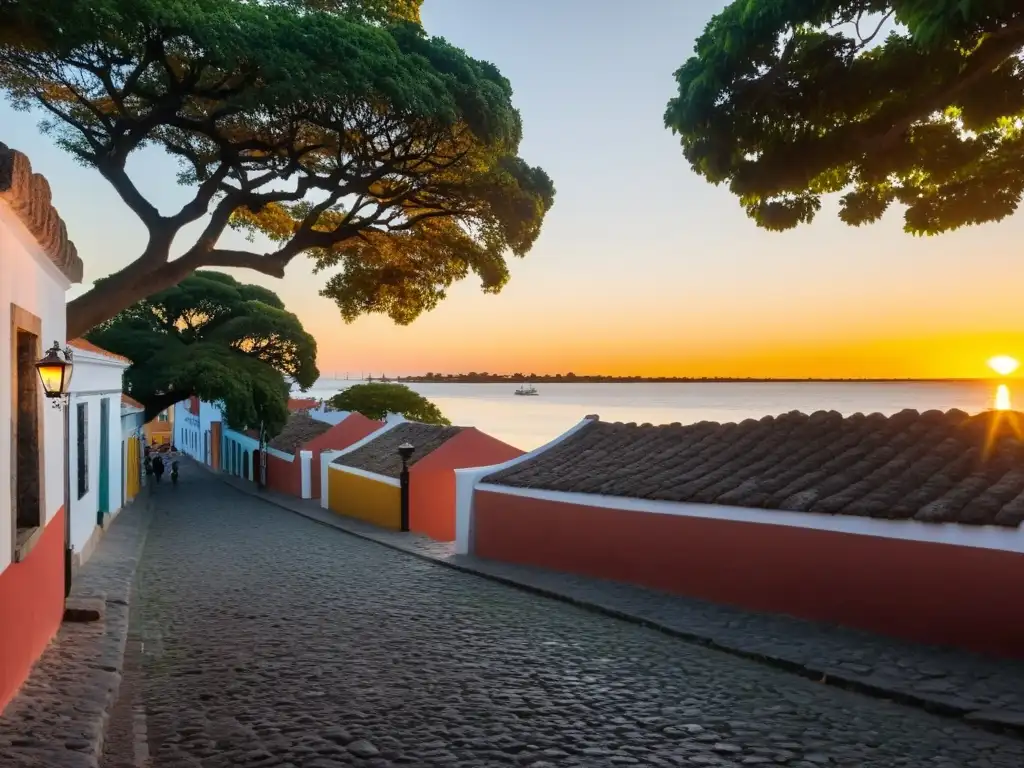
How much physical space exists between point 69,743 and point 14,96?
1124cm

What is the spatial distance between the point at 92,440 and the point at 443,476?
771 cm

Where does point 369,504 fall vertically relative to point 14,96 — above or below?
below

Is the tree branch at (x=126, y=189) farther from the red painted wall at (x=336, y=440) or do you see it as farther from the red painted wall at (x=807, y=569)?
the red painted wall at (x=336, y=440)

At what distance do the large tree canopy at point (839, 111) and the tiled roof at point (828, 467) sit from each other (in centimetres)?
244

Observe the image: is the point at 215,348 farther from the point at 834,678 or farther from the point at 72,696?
the point at 834,678

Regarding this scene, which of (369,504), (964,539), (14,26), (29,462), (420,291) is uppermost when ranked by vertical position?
(14,26)

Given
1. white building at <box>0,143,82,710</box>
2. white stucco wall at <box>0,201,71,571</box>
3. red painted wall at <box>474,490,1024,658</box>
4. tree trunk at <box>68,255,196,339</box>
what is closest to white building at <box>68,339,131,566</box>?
tree trunk at <box>68,255,196,339</box>

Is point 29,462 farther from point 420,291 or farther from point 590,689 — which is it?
point 420,291

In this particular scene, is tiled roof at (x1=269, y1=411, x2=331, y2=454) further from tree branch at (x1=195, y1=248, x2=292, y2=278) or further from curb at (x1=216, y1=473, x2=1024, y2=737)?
curb at (x1=216, y1=473, x2=1024, y2=737)

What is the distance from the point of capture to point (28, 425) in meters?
7.01

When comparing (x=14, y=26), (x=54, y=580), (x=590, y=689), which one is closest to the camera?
(x=590, y=689)

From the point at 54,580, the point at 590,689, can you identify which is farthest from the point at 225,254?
the point at 590,689

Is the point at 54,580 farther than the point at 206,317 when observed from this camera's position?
No

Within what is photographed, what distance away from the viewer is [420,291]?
16.7 metres
